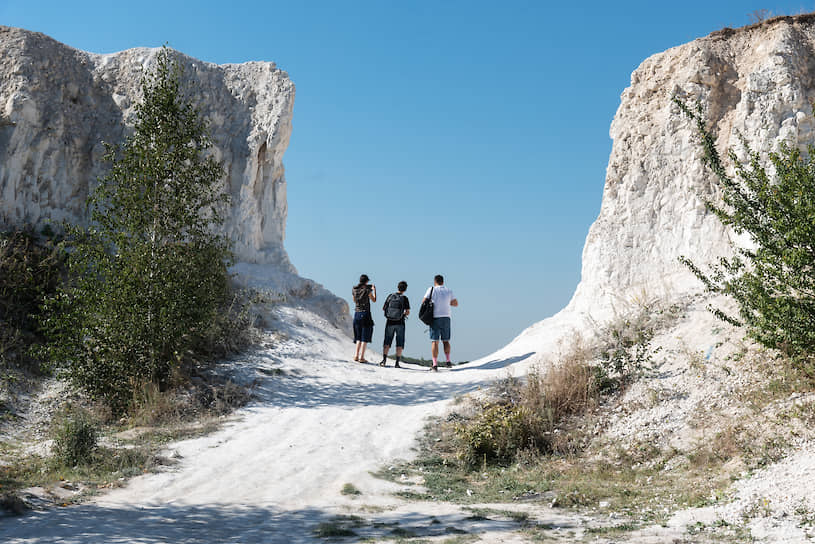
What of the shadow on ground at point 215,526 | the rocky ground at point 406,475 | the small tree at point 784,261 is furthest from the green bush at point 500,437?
the small tree at point 784,261

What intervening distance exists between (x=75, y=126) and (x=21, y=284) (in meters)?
5.50

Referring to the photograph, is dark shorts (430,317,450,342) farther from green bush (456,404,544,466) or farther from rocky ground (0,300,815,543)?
green bush (456,404,544,466)

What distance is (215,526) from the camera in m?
5.82

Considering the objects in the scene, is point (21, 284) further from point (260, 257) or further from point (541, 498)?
point (541, 498)

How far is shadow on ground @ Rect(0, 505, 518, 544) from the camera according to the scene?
5371mm

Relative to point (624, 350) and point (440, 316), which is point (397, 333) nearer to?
point (440, 316)

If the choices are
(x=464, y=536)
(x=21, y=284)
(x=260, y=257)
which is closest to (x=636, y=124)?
(x=260, y=257)

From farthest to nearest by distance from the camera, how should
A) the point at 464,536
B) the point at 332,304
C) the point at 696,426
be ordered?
the point at 332,304 → the point at 696,426 → the point at 464,536

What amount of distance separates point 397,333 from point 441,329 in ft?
3.82

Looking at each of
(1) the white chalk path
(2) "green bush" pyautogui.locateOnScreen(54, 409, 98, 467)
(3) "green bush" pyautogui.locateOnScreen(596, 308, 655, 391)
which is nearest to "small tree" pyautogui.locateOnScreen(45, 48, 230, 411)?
(1) the white chalk path

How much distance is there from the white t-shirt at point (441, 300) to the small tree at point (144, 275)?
15.7 ft

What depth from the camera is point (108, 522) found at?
575 cm

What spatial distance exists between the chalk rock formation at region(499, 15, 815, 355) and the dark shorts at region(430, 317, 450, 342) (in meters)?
2.09

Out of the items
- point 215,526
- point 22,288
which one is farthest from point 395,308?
point 215,526
